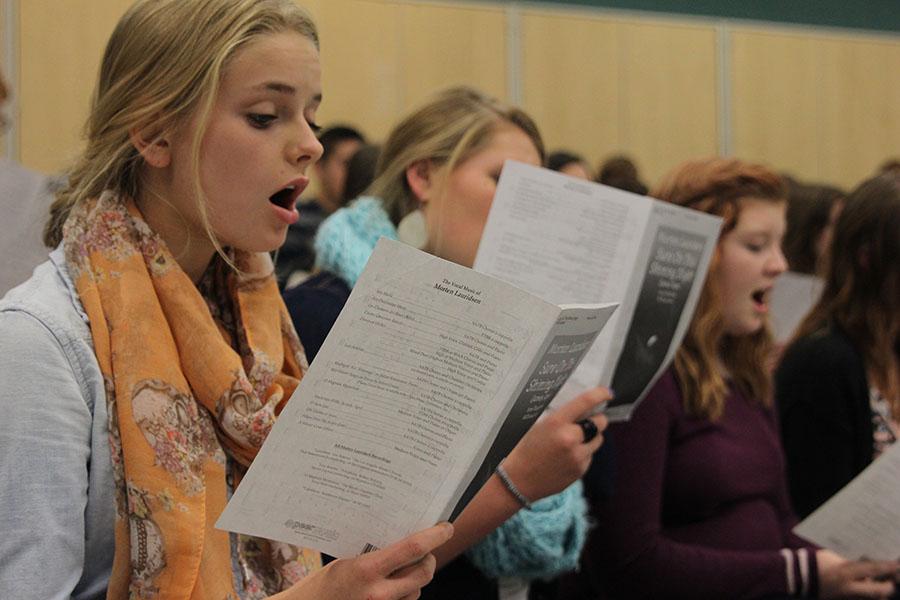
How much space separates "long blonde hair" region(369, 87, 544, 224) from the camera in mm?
2076

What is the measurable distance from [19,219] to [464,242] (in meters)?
0.76

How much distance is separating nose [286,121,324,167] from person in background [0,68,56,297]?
1.99ft

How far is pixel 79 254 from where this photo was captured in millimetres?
1364

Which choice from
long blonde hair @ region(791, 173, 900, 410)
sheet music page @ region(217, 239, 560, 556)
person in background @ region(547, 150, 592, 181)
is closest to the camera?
sheet music page @ region(217, 239, 560, 556)

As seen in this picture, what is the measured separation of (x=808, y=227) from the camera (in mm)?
4266

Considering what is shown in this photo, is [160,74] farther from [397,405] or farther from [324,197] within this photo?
[324,197]

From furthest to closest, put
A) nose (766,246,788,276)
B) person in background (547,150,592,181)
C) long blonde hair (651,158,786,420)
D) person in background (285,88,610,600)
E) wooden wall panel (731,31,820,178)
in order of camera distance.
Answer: wooden wall panel (731,31,820,178), person in background (547,150,592,181), nose (766,246,788,276), long blonde hair (651,158,786,420), person in background (285,88,610,600)

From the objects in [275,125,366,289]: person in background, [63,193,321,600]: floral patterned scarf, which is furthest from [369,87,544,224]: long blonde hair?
[275,125,366,289]: person in background

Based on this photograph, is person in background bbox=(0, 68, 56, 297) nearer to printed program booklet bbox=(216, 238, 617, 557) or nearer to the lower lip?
the lower lip

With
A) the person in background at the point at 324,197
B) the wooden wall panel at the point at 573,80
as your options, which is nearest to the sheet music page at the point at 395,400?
the person in background at the point at 324,197

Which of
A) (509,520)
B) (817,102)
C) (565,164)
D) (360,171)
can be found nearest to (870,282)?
(565,164)

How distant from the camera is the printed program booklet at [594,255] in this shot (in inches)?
73.9

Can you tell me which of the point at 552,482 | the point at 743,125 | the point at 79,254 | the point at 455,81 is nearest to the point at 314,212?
the point at 455,81

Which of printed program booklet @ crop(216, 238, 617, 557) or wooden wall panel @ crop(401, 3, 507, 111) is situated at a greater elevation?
wooden wall panel @ crop(401, 3, 507, 111)
